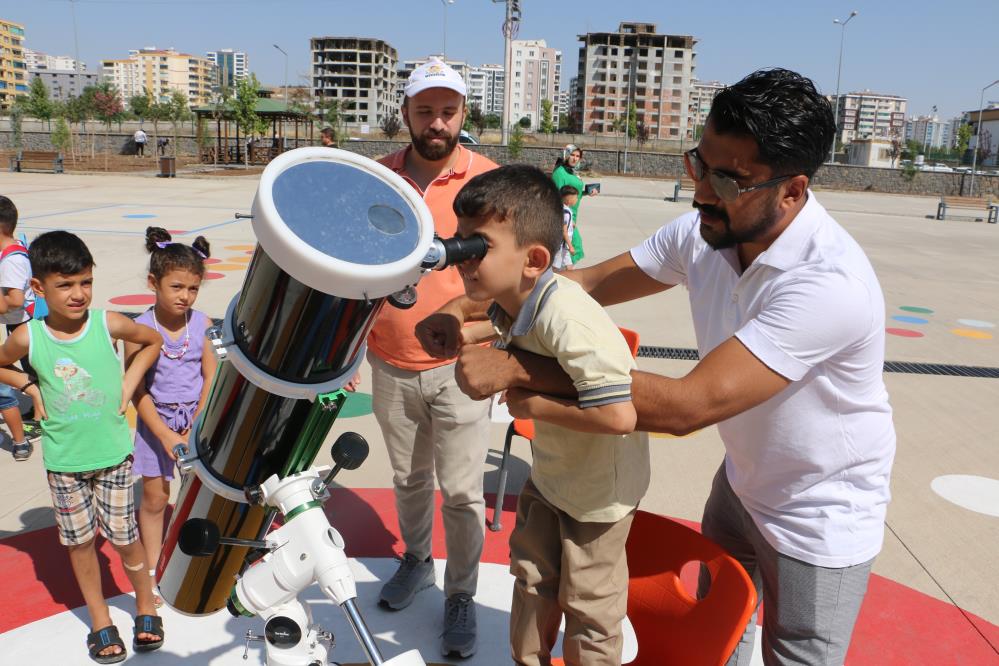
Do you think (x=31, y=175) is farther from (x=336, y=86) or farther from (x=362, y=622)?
(x=336, y=86)

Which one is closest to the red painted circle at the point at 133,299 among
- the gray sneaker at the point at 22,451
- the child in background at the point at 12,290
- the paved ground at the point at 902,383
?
the paved ground at the point at 902,383

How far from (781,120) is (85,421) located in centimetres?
233

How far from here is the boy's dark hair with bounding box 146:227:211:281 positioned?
287 cm

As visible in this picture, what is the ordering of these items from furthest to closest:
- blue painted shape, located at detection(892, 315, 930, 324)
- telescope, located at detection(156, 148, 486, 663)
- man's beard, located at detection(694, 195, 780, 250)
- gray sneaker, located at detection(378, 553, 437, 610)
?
blue painted shape, located at detection(892, 315, 930, 324), gray sneaker, located at detection(378, 553, 437, 610), man's beard, located at detection(694, 195, 780, 250), telescope, located at detection(156, 148, 486, 663)

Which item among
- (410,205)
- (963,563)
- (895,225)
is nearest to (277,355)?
(410,205)

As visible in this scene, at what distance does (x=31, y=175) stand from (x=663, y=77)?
105856 millimetres

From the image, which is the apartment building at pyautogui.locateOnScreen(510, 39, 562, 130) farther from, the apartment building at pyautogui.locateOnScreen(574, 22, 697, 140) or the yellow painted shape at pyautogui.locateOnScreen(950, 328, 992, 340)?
the yellow painted shape at pyautogui.locateOnScreen(950, 328, 992, 340)

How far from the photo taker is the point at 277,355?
1.27 m

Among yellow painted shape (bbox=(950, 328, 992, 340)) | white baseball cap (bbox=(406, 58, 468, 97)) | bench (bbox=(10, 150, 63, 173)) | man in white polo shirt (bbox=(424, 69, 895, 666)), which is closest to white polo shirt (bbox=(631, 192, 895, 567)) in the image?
man in white polo shirt (bbox=(424, 69, 895, 666))

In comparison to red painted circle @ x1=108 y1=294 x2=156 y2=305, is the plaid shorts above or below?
above

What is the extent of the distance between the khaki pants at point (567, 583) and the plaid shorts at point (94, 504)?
5.02 ft

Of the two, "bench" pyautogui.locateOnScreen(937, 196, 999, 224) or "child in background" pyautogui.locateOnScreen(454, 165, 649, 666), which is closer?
"child in background" pyautogui.locateOnScreen(454, 165, 649, 666)

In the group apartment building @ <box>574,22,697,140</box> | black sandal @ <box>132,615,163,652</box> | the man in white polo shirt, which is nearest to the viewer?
the man in white polo shirt

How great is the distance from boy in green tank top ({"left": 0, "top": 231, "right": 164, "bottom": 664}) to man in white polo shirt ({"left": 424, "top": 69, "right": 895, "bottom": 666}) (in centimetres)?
172
